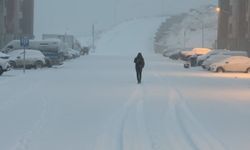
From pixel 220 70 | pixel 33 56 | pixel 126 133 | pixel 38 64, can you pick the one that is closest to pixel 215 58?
pixel 220 70

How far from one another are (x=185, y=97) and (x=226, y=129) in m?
9.46

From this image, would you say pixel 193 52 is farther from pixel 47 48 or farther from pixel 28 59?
pixel 28 59

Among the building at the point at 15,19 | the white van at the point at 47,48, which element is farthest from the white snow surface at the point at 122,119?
the building at the point at 15,19

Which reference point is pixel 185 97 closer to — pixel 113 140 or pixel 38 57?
pixel 113 140

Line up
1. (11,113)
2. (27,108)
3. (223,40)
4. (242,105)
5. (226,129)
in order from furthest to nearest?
(223,40)
(242,105)
(27,108)
(11,113)
(226,129)

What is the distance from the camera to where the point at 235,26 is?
3789 inches

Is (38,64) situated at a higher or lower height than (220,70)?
higher

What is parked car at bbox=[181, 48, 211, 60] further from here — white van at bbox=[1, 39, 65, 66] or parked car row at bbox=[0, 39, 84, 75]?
white van at bbox=[1, 39, 65, 66]

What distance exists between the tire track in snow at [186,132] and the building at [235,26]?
64.6 m

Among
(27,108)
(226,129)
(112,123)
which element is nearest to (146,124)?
(112,123)

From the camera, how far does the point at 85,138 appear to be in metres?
13.7

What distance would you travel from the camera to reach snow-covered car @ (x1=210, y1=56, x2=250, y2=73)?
168 ft

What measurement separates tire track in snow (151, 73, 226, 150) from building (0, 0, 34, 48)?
59.6m

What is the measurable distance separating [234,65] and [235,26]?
150 feet
